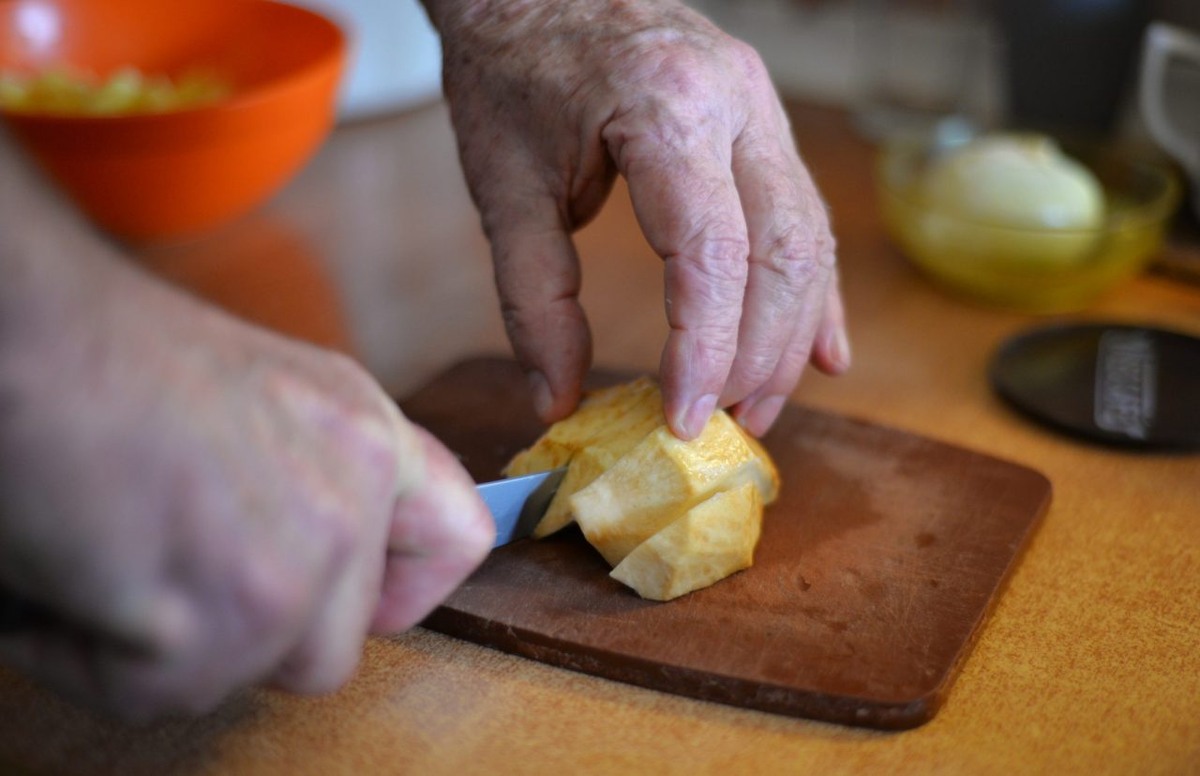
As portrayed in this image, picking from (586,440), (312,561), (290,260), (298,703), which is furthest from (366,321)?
(312,561)

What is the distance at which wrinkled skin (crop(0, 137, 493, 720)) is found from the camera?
0.73 meters

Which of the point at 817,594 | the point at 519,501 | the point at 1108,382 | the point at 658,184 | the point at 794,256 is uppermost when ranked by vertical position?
the point at 658,184

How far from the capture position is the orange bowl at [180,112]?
1780 millimetres

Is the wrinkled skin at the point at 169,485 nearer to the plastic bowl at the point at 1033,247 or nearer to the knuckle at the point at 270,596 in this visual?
the knuckle at the point at 270,596

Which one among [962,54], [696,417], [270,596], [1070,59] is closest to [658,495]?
[696,417]

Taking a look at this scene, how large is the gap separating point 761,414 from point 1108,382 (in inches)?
22.1

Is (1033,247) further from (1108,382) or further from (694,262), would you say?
(694,262)

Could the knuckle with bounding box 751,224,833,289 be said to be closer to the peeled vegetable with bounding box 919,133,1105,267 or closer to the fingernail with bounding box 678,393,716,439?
the fingernail with bounding box 678,393,716,439

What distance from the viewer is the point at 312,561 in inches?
32.5

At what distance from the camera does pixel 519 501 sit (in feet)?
4.20

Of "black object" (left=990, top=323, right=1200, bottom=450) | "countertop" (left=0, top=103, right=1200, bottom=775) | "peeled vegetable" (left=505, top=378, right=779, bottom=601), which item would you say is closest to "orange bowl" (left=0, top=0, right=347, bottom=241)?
"countertop" (left=0, top=103, right=1200, bottom=775)

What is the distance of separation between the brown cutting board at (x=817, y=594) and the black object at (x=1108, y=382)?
0.65ft

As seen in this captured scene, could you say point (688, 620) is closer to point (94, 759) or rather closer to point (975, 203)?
point (94, 759)

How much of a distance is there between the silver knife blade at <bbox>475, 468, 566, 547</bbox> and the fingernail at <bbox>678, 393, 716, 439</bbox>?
0.49ft
